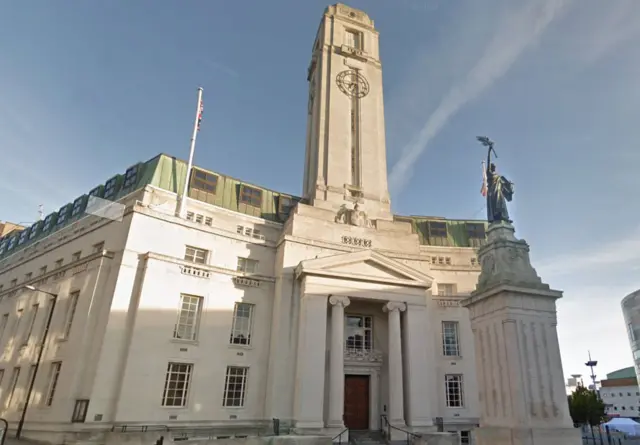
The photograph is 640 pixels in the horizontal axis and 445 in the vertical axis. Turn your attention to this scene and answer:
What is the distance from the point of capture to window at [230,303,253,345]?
26922mm

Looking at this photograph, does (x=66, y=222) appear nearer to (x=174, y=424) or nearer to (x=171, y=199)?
(x=171, y=199)

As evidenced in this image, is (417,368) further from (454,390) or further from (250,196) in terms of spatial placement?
(250,196)

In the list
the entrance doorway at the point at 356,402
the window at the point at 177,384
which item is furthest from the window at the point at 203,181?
the entrance doorway at the point at 356,402

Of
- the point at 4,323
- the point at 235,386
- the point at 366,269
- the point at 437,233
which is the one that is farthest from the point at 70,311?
the point at 437,233

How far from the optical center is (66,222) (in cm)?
3481

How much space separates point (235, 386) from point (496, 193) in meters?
20.2

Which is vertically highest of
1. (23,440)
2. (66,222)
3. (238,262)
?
(66,222)

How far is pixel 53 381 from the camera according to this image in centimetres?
2394

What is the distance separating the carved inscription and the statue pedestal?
19665 mm

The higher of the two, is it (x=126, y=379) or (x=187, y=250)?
(x=187, y=250)

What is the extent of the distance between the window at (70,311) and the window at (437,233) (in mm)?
27686

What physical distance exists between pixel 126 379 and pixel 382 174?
24.8 m

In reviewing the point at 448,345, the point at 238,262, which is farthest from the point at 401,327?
the point at 238,262

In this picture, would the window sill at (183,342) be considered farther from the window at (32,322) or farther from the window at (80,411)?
the window at (32,322)
